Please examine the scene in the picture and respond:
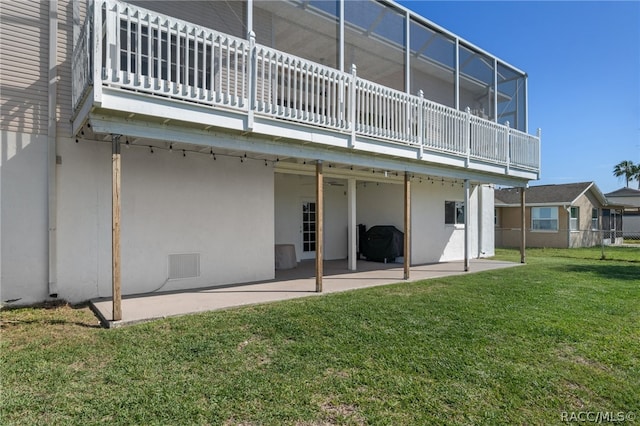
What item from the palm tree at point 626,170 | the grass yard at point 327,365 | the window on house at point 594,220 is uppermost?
the palm tree at point 626,170

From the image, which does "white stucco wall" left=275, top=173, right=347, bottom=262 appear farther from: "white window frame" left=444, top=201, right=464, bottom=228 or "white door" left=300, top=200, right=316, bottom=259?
"white window frame" left=444, top=201, right=464, bottom=228

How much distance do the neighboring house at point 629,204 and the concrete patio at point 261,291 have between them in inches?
1044

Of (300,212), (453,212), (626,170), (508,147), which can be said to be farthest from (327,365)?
(626,170)

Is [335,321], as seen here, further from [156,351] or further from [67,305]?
[67,305]

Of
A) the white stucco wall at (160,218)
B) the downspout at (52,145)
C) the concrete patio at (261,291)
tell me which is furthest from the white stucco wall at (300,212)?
the downspout at (52,145)

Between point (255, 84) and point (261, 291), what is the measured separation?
140 inches

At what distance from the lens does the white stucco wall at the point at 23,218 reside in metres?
5.62

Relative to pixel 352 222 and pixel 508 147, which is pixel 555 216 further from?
pixel 352 222

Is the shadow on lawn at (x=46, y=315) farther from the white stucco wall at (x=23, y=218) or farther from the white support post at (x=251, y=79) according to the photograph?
the white support post at (x=251, y=79)

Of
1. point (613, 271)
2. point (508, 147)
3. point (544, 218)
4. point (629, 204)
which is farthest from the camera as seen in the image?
point (629, 204)

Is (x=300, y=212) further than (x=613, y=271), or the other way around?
(x=300, y=212)

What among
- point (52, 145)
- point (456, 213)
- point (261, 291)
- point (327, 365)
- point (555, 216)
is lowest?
point (327, 365)

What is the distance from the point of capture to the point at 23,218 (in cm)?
573

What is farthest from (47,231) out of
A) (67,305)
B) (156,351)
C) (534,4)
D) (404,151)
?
(534,4)
